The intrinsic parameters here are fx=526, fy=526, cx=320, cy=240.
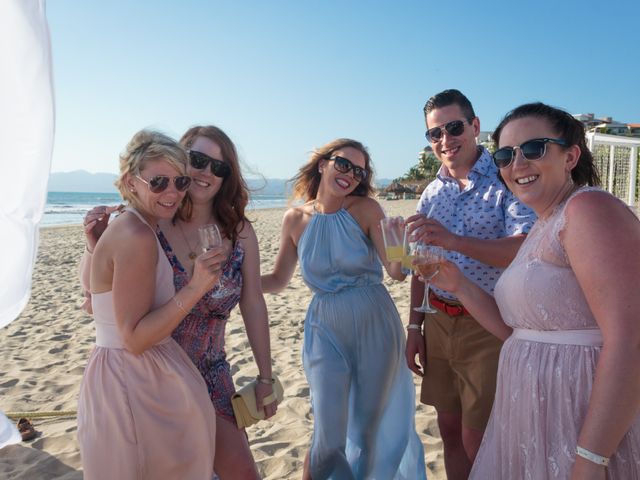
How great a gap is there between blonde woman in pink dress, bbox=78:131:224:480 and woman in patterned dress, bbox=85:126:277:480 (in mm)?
258

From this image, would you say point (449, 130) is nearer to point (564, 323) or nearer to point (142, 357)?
point (564, 323)

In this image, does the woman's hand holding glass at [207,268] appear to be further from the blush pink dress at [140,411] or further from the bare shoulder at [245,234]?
the bare shoulder at [245,234]

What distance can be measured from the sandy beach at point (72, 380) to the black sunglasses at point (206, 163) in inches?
21.0

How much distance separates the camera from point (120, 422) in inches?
92.0

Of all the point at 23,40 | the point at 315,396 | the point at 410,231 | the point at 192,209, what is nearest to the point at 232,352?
the point at 315,396

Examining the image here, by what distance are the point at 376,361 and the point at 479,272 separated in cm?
91

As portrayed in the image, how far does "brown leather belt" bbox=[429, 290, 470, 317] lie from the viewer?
3184mm

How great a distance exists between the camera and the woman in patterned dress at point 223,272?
278cm

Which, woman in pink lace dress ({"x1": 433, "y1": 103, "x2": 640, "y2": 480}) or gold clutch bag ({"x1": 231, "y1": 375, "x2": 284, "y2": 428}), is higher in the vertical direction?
woman in pink lace dress ({"x1": 433, "y1": 103, "x2": 640, "y2": 480})

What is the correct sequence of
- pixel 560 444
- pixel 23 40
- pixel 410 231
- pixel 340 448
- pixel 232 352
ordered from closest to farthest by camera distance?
1. pixel 560 444
2. pixel 23 40
3. pixel 410 231
4. pixel 340 448
5. pixel 232 352

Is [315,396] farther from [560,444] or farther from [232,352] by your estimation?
[232,352]

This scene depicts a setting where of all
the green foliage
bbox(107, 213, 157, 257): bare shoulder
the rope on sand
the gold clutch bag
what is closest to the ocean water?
bbox(107, 213, 157, 257): bare shoulder

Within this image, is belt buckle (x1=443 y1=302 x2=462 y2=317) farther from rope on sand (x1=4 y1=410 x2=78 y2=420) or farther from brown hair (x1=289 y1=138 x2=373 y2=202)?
rope on sand (x1=4 y1=410 x2=78 y2=420)

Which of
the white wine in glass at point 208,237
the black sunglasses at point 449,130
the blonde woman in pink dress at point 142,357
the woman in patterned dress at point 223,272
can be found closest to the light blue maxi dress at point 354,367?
the woman in patterned dress at point 223,272
